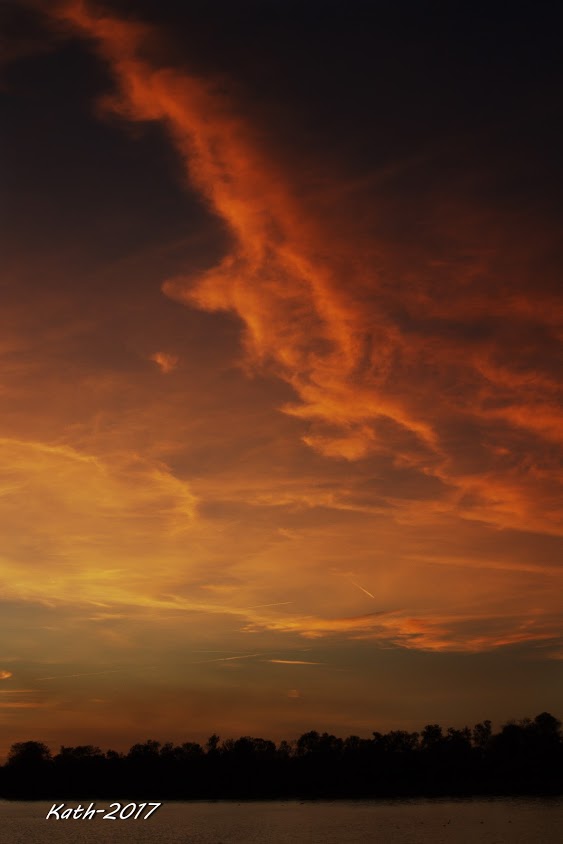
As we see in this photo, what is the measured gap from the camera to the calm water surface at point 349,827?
385 feet

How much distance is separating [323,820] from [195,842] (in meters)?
48.3

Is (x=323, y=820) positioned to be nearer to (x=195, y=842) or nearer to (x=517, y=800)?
(x=195, y=842)

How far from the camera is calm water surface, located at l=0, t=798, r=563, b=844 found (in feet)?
385

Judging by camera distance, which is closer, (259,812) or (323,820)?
(323,820)

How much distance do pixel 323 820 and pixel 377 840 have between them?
1952 inches

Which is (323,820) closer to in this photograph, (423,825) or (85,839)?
(423,825)

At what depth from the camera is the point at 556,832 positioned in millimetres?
116438

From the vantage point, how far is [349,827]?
139000 millimetres

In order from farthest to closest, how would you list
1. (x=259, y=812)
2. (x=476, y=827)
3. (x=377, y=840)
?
(x=259, y=812) < (x=476, y=827) < (x=377, y=840)

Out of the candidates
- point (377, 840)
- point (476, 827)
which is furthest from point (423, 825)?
point (377, 840)

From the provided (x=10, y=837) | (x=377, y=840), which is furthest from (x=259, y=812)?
(x=377, y=840)

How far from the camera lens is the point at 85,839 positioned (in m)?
137

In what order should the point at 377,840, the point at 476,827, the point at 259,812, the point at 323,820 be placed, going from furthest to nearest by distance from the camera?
1. the point at 259,812
2. the point at 323,820
3. the point at 476,827
4. the point at 377,840

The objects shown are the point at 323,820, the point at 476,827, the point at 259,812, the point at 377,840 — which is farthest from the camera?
the point at 259,812
